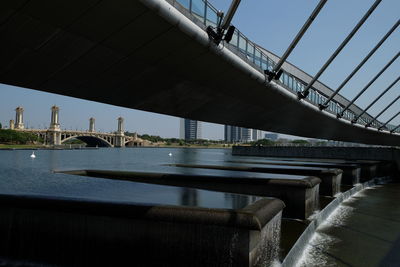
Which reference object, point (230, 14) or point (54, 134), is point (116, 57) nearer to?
point (230, 14)

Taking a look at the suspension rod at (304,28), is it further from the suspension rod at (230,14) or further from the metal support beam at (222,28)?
the suspension rod at (230,14)

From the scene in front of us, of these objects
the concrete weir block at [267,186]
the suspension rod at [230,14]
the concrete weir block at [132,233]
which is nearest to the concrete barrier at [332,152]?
the concrete weir block at [267,186]

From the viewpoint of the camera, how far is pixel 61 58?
1047 centimetres

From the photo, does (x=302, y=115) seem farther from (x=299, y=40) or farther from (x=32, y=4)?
(x=32, y=4)

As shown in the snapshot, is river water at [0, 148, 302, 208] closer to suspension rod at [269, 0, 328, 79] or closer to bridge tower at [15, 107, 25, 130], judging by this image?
suspension rod at [269, 0, 328, 79]

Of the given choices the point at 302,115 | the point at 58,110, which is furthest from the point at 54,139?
the point at 302,115

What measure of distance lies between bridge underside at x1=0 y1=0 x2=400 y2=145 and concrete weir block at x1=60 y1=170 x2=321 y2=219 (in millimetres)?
3929

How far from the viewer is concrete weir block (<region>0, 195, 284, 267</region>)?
317 inches

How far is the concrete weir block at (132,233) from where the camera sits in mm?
8055

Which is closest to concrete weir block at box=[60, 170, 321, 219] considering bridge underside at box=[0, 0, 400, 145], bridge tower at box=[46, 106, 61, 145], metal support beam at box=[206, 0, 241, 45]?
bridge underside at box=[0, 0, 400, 145]

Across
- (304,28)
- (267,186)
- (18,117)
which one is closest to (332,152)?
(267,186)

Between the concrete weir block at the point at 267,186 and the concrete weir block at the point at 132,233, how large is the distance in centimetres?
498

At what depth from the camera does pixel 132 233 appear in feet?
28.0

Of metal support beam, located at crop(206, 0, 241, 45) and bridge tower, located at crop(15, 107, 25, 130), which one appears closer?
metal support beam, located at crop(206, 0, 241, 45)
